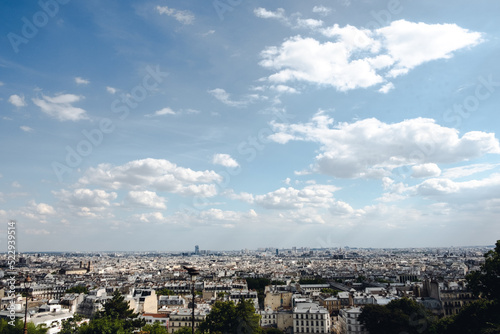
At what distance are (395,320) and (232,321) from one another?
951 inches

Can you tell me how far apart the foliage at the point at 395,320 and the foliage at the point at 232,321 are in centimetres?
1849

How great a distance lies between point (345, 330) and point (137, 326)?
3502 cm

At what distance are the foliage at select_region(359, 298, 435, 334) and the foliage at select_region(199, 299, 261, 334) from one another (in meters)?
18.5

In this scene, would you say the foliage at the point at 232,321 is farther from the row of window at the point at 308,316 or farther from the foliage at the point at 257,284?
the foliage at the point at 257,284

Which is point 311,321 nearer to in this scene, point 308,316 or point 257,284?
point 308,316

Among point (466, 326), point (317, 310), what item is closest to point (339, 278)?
point (317, 310)

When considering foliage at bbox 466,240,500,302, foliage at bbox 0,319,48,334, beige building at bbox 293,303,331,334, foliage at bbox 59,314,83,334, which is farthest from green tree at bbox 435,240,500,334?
foliage at bbox 0,319,48,334

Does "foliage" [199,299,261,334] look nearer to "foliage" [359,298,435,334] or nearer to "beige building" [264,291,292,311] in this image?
"foliage" [359,298,435,334]

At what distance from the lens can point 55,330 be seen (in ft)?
186

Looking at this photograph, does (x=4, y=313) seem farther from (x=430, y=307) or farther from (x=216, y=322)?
(x=430, y=307)

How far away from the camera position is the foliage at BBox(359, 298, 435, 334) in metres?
56.0

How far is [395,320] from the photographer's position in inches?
2274

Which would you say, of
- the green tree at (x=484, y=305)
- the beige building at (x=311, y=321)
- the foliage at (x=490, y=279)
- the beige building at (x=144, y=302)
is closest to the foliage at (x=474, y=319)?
the green tree at (x=484, y=305)

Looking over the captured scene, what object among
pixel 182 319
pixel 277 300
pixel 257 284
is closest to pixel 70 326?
pixel 182 319
